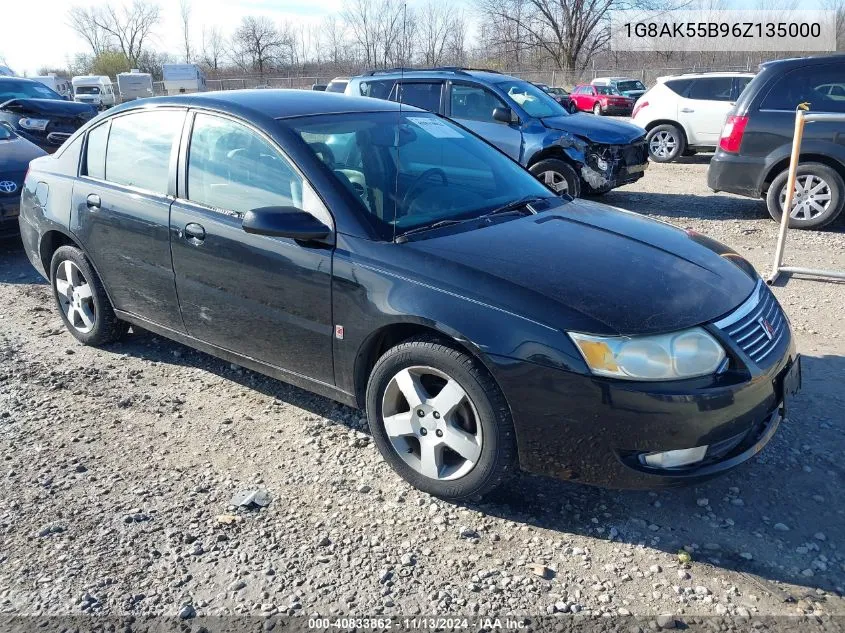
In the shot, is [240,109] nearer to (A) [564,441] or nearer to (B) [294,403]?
(B) [294,403]

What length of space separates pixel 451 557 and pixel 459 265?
3.80 feet

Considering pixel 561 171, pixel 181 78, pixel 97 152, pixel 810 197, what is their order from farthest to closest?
pixel 181 78 → pixel 561 171 → pixel 810 197 → pixel 97 152

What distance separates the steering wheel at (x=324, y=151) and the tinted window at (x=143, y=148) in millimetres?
963

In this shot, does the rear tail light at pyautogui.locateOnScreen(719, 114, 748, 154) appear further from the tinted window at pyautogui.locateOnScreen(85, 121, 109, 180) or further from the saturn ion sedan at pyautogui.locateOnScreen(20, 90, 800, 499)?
the tinted window at pyautogui.locateOnScreen(85, 121, 109, 180)

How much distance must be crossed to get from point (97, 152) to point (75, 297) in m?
1.01

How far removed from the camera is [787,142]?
7672 mm

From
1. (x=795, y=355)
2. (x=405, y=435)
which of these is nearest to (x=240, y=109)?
(x=405, y=435)

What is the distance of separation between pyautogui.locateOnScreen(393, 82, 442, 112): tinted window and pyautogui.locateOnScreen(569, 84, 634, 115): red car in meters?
21.0

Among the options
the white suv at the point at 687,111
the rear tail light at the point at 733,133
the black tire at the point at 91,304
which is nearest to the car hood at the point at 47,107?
the black tire at the point at 91,304

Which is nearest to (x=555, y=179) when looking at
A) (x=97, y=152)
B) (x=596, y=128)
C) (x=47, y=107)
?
(x=596, y=128)

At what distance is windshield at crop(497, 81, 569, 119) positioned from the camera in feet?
29.9

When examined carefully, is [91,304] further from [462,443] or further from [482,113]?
[482,113]

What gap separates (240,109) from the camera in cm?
365

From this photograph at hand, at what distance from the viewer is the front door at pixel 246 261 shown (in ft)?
10.7
